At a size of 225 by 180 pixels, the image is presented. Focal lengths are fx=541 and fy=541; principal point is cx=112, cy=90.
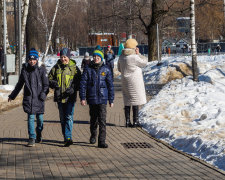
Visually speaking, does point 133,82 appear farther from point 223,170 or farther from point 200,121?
point 223,170

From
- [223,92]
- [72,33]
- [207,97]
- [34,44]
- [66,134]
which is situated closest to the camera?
[66,134]

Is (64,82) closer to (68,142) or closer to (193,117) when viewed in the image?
(68,142)

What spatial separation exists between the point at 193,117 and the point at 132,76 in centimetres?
153

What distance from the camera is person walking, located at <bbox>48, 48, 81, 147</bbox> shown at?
8984 mm

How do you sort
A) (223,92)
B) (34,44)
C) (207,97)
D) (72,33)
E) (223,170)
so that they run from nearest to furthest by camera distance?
(223,170)
(207,97)
(223,92)
(34,44)
(72,33)

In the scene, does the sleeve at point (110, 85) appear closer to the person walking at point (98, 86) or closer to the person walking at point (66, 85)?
the person walking at point (98, 86)

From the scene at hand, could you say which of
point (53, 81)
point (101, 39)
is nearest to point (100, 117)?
point (53, 81)

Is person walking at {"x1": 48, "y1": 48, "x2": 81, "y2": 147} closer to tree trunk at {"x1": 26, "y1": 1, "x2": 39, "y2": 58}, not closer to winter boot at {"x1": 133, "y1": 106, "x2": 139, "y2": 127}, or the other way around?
winter boot at {"x1": 133, "y1": 106, "x2": 139, "y2": 127}

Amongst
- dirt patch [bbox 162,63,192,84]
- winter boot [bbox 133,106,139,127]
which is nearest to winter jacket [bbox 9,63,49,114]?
winter boot [bbox 133,106,139,127]

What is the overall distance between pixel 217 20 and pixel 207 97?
277ft

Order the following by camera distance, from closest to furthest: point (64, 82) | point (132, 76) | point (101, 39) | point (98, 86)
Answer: point (98, 86) < point (64, 82) < point (132, 76) < point (101, 39)

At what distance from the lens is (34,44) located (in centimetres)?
2619

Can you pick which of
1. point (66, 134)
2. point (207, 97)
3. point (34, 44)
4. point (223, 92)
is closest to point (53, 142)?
point (66, 134)

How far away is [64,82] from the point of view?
9000 mm
